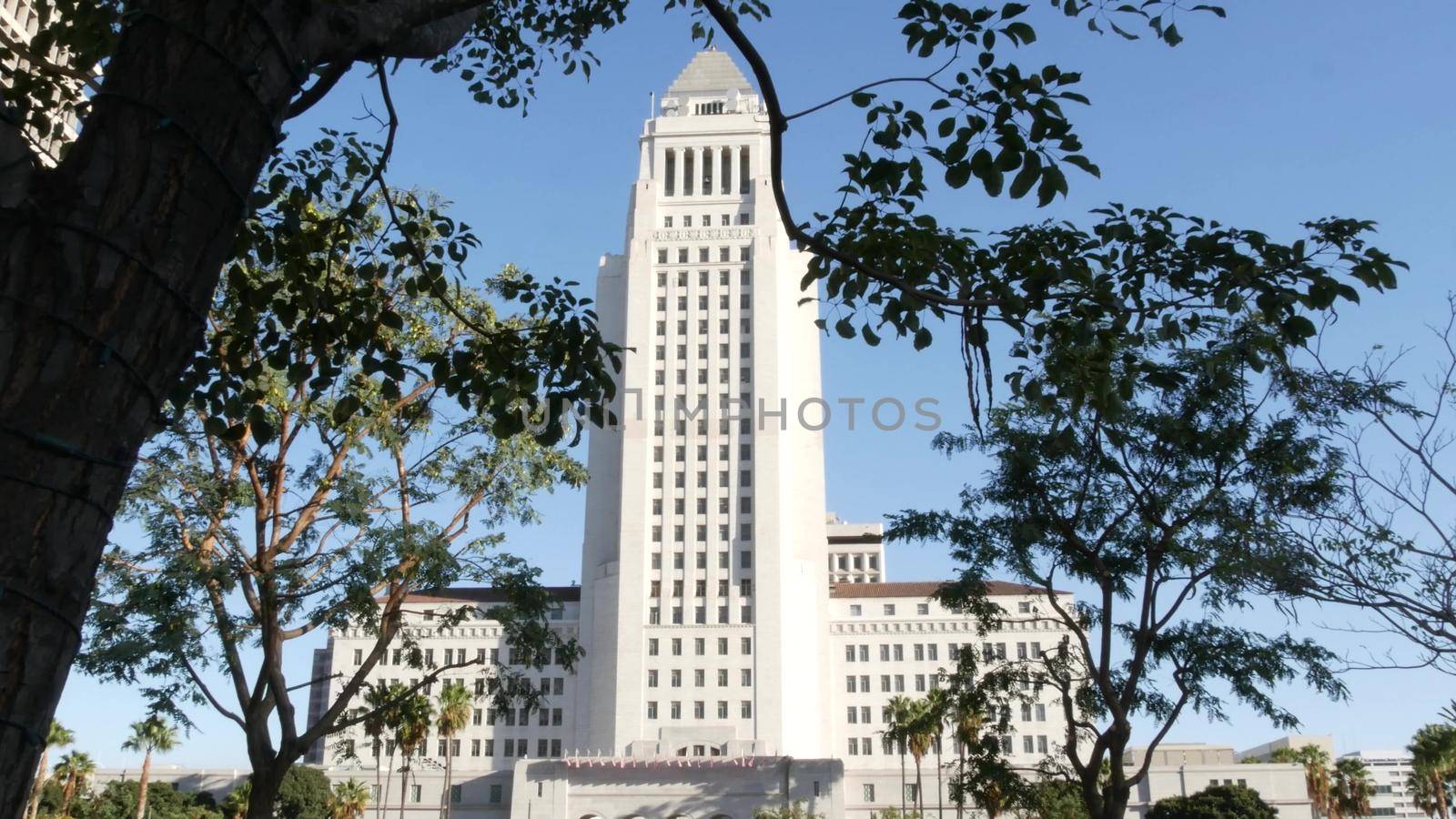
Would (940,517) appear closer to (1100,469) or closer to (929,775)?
(1100,469)

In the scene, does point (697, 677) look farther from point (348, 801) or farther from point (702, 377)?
point (348, 801)

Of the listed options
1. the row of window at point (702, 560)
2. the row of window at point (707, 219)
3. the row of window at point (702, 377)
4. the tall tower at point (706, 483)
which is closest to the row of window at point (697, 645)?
the tall tower at point (706, 483)

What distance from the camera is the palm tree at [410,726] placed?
76.3ft

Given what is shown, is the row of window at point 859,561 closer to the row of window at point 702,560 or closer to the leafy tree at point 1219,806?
the row of window at point 702,560

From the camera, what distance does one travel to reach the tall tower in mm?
81375

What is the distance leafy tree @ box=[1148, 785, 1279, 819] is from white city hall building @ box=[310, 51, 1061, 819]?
17.6 meters

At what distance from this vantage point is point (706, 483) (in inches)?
3361

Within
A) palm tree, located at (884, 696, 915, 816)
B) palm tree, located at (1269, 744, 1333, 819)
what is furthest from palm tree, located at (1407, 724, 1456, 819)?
palm tree, located at (884, 696, 915, 816)

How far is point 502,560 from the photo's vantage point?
20828 mm

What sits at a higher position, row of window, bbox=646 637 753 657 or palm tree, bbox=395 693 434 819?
row of window, bbox=646 637 753 657

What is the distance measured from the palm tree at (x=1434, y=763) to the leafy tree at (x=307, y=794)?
172 feet

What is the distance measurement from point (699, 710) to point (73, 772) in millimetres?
38072

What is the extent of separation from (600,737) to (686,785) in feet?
34.4

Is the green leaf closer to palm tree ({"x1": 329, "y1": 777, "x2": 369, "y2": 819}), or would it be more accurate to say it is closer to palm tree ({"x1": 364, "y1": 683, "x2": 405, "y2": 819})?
palm tree ({"x1": 364, "y1": 683, "x2": 405, "y2": 819})
